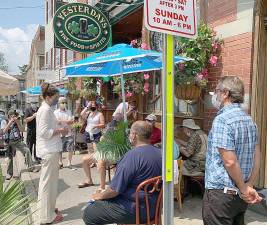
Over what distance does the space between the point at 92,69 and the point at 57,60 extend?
1556 centimetres

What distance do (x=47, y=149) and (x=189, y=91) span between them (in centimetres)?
246

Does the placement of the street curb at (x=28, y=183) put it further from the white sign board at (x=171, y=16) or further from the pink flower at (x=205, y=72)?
the white sign board at (x=171, y=16)

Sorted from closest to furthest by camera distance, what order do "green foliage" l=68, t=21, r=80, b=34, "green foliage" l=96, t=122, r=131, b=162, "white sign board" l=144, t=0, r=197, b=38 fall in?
"white sign board" l=144, t=0, r=197, b=38
"green foliage" l=96, t=122, r=131, b=162
"green foliage" l=68, t=21, r=80, b=34

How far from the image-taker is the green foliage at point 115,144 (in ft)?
16.6

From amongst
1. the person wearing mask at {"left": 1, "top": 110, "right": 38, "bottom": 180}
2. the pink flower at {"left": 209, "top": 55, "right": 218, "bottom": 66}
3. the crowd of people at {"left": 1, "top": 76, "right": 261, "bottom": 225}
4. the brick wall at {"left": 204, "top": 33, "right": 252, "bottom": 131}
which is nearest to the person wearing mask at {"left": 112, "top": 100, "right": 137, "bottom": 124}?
the person wearing mask at {"left": 1, "top": 110, "right": 38, "bottom": 180}

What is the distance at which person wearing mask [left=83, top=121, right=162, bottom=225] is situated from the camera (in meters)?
3.36

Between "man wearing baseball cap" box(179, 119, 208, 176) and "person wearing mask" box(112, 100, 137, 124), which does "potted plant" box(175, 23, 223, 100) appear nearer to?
"man wearing baseball cap" box(179, 119, 208, 176)

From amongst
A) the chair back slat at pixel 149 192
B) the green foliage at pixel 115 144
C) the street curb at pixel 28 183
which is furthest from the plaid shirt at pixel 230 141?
the street curb at pixel 28 183

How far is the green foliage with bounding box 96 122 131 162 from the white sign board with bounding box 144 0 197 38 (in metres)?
2.71

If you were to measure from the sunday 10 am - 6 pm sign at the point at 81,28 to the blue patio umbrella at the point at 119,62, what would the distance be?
1633mm

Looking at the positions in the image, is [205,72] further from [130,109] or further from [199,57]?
[130,109]

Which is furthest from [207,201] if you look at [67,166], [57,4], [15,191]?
[57,4]

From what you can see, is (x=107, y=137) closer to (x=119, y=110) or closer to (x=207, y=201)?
(x=207, y=201)

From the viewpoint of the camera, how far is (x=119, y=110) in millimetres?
8250
